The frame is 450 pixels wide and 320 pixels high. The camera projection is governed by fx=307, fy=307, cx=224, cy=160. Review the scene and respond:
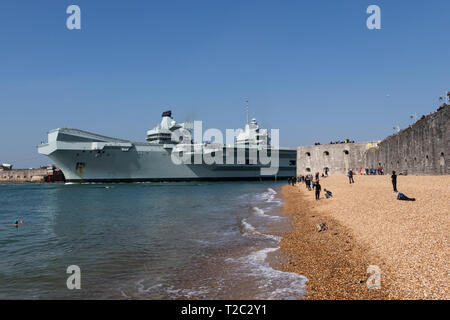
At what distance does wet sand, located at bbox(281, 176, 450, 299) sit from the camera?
598 centimetres

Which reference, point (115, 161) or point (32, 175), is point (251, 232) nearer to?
point (115, 161)

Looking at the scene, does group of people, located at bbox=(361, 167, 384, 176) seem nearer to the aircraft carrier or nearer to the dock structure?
the aircraft carrier

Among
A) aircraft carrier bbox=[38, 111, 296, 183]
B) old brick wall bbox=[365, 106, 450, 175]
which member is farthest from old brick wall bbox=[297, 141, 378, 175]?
old brick wall bbox=[365, 106, 450, 175]

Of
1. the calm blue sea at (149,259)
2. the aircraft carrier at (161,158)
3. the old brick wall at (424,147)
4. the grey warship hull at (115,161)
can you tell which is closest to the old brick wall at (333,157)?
the aircraft carrier at (161,158)

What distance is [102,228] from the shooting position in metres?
16.2

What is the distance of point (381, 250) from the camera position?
8.31m

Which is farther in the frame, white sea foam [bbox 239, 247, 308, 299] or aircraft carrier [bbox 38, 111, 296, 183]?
aircraft carrier [bbox 38, 111, 296, 183]

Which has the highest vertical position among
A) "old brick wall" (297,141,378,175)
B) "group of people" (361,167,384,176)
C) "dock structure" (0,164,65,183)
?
"old brick wall" (297,141,378,175)

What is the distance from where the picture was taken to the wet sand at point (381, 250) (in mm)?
5980

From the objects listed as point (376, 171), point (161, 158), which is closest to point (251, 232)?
point (376, 171)

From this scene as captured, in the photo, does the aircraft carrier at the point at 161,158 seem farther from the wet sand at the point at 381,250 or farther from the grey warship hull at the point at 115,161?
the wet sand at the point at 381,250

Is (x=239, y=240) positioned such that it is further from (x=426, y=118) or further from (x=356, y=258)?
(x=426, y=118)

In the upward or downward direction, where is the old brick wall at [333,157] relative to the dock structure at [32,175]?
upward

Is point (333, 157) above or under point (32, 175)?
above
